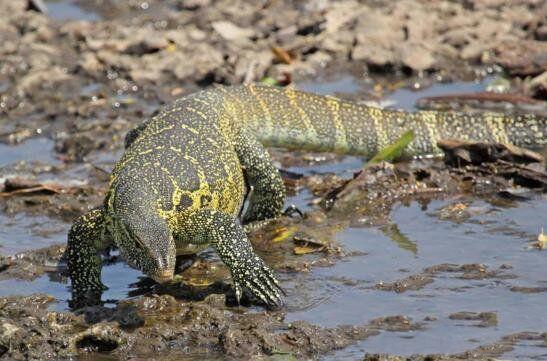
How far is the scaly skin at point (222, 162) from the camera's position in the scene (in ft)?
33.7

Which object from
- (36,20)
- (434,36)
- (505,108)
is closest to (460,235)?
(505,108)

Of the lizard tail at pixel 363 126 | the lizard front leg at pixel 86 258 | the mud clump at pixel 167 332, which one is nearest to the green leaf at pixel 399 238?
the mud clump at pixel 167 332

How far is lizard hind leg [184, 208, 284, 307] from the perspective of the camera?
10367 mm

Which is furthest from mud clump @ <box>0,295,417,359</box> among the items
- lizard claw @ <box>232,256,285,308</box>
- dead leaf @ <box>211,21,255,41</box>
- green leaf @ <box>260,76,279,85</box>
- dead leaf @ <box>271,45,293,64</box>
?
dead leaf @ <box>211,21,255,41</box>

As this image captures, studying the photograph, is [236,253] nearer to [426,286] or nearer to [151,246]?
[151,246]

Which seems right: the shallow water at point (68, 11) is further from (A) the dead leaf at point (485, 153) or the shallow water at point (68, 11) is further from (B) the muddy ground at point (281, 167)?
(A) the dead leaf at point (485, 153)

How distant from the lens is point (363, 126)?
15.0 meters

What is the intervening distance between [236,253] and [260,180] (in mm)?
2251

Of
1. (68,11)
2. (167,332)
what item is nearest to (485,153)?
(167,332)

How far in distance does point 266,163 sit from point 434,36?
6926 millimetres

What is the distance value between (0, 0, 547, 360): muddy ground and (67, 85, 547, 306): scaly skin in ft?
1.12

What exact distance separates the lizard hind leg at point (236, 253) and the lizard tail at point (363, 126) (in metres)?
3.75

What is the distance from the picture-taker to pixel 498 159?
45.6 feet

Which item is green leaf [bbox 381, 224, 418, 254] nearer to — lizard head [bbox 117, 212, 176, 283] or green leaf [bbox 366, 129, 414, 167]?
green leaf [bbox 366, 129, 414, 167]
